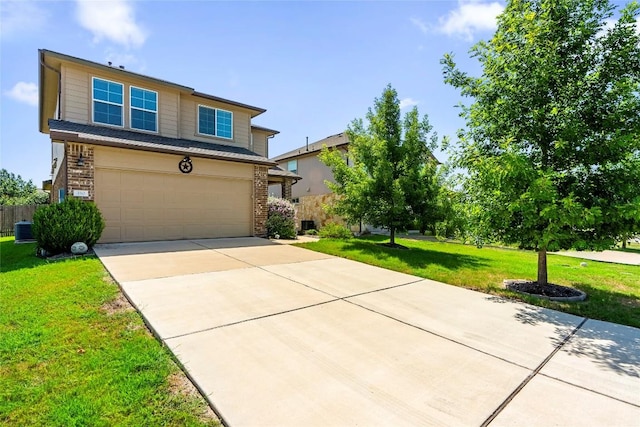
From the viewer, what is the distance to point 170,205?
11094mm

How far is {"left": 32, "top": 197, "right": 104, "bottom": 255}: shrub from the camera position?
7848 mm

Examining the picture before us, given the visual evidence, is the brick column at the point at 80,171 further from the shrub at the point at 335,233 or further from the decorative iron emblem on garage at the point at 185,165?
the shrub at the point at 335,233

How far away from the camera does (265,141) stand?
18.3m

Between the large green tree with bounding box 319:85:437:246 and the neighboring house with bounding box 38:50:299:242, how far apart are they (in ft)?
12.7

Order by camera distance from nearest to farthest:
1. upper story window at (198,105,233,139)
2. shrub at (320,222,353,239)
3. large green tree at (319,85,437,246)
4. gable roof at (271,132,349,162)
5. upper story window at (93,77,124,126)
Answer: large green tree at (319,85,437,246) → upper story window at (93,77,124,126) → shrub at (320,222,353,239) → upper story window at (198,105,233,139) → gable roof at (271,132,349,162)

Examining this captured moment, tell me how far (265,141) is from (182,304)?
1490 centimetres

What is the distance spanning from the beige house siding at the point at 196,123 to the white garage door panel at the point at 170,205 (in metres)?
2.81

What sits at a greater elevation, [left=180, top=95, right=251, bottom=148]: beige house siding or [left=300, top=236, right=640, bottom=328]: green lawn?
[left=180, top=95, right=251, bottom=148]: beige house siding

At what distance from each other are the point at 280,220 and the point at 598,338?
427 inches

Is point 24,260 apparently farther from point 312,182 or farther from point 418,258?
point 312,182

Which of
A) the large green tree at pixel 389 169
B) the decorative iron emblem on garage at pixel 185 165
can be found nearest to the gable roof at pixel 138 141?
the decorative iron emblem on garage at pixel 185 165

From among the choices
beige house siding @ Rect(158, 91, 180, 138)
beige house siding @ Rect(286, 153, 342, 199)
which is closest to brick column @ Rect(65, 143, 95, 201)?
beige house siding @ Rect(158, 91, 180, 138)

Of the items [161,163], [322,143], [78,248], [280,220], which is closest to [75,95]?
[161,163]

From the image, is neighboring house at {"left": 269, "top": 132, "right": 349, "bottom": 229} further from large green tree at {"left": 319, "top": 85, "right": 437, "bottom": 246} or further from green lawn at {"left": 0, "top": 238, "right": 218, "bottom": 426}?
green lawn at {"left": 0, "top": 238, "right": 218, "bottom": 426}
